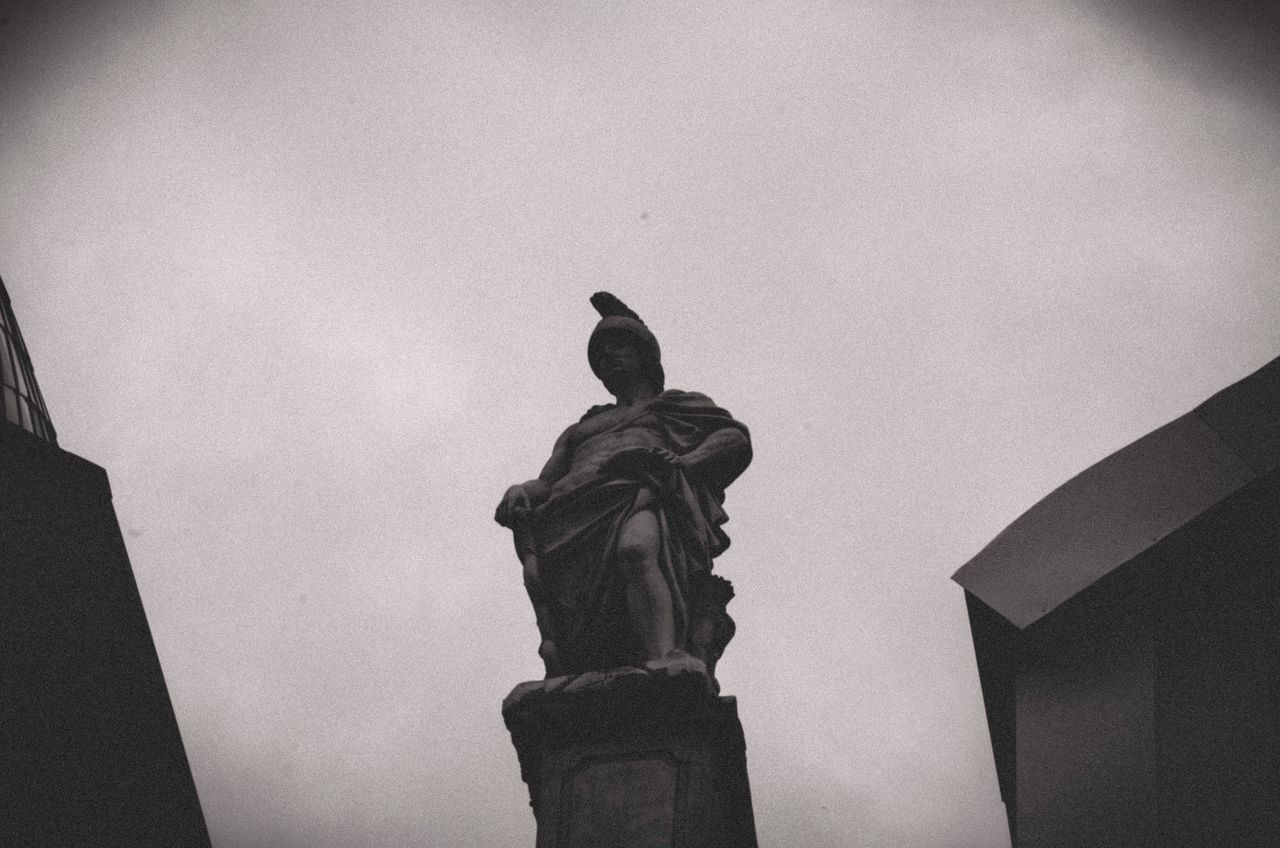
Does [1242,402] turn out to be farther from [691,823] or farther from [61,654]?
[61,654]

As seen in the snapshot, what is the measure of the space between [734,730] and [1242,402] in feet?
14.4

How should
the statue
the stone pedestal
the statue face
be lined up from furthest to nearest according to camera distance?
the statue face
the statue
the stone pedestal

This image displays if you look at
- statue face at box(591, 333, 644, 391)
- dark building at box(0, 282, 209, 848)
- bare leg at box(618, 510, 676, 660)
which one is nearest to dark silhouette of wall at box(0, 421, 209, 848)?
dark building at box(0, 282, 209, 848)

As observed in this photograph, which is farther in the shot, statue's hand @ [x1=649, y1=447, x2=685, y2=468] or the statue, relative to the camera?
statue's hand @ [x1=649, y1=447, x2=685, y2=468]

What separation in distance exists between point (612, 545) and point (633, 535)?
0.19 m

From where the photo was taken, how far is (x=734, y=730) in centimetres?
722

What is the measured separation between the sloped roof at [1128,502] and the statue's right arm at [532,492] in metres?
2.89

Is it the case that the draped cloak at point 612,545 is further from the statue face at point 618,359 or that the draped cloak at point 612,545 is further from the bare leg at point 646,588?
the statue face at point 618,359

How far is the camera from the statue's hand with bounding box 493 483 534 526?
845cm

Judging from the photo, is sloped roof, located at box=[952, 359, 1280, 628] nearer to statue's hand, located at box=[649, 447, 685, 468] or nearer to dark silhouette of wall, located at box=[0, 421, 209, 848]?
statue's hand, located at box=[649, 447, 685, 468]

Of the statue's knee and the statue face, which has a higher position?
the statue face

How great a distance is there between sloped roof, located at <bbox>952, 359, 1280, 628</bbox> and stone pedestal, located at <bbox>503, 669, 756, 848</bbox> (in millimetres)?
2769

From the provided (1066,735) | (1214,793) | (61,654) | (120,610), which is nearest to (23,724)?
(61,654)

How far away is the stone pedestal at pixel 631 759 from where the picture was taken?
6754mm
